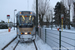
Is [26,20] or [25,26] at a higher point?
[26,20]

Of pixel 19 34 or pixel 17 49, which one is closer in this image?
pixel 17 49

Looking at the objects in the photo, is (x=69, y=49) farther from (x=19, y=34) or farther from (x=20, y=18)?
(x=20, y=18)

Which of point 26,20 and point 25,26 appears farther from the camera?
point 26,20

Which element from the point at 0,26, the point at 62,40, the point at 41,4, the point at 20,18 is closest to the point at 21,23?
the point at 20,18

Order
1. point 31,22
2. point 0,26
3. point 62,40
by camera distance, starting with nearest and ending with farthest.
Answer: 1. point 62,40
2. point 31,22
3. point 0,26

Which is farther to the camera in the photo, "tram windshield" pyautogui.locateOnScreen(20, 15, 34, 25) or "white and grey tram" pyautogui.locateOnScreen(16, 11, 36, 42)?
"tram windshield" pyautogui.locateOnScreen(20, 15, 34, 25)

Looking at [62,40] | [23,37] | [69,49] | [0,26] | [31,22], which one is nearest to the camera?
[69,49]

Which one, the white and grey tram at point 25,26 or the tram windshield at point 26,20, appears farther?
the tram windshield at point 26,20

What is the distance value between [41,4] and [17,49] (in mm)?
22131

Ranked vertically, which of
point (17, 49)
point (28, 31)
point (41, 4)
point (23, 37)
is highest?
point (41, 4)

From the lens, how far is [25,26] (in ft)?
28.8

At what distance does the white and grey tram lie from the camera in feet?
28.1

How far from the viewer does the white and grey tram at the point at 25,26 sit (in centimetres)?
856

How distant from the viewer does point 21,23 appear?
350 inches
